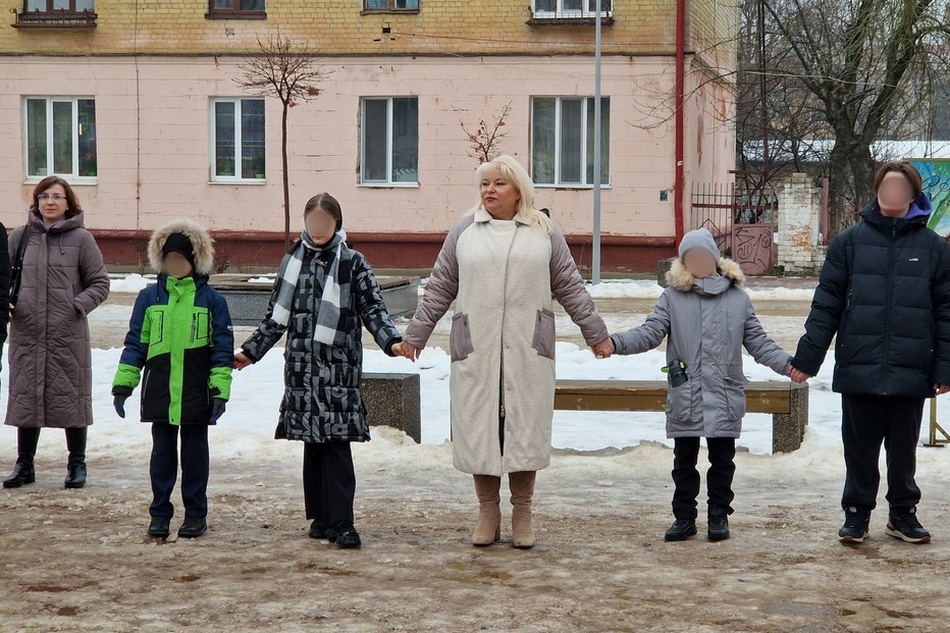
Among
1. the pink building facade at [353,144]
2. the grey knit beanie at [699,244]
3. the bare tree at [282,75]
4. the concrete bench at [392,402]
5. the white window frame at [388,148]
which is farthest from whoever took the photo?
the white window frame at [388,148]

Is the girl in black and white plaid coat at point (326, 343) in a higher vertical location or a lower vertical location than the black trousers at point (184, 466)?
higher

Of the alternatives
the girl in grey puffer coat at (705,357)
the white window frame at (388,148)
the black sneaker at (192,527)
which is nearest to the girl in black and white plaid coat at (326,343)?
the black sneaker at (192,527)

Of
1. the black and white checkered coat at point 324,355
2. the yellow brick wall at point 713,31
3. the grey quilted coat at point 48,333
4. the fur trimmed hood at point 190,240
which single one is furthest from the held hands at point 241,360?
the yellow brick wall at point 713,31

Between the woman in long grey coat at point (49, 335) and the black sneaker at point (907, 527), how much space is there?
4249mm

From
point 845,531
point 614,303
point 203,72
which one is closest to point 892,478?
point 845,531

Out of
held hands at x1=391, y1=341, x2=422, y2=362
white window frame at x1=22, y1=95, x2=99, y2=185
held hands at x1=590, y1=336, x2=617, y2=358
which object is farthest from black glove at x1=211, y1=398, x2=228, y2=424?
white window frame at x1=22, y1=95, x2=99, y2=185

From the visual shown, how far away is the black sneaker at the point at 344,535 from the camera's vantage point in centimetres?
602

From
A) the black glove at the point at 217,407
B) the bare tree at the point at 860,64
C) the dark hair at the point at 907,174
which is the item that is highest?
the bare tree at the point at 860,64

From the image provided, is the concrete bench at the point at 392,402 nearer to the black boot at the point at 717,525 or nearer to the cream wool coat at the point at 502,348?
the cream wool coat at the point at 502,348

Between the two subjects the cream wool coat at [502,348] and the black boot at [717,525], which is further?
the black boot at [717,525]

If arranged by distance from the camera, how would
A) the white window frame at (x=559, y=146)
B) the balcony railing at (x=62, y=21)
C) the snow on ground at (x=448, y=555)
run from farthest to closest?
the balcony railing at (x=62, y=21) < the white window frame at (x=559, y=146) < the snow on ground at (x=448, y=555)

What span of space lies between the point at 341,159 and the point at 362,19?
256 centimetres

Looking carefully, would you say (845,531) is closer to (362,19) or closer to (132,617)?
(132,617)

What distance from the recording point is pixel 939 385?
6016mm
